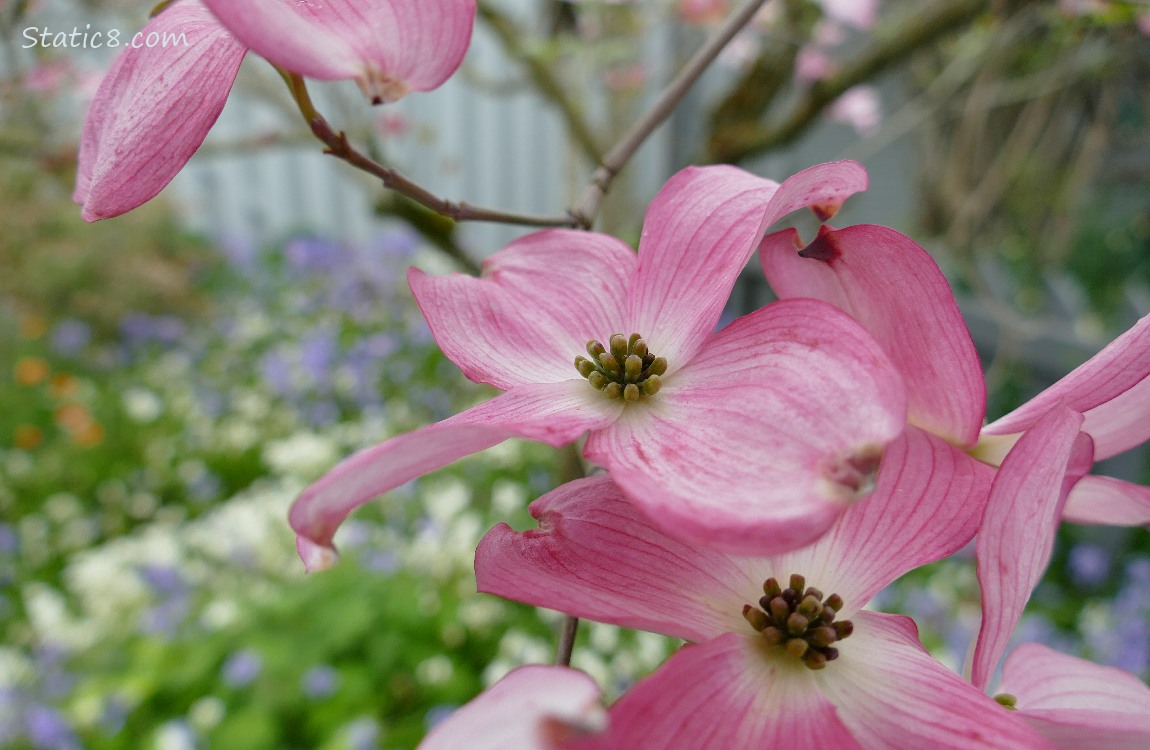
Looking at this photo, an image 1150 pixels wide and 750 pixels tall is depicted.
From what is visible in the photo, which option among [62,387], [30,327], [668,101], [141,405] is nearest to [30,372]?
[62,387]

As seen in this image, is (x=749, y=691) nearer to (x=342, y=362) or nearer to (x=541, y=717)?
(x=541, y=717)

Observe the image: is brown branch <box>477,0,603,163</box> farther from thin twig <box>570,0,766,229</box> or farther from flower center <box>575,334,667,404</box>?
flower center <box>575,334,667,404</box>

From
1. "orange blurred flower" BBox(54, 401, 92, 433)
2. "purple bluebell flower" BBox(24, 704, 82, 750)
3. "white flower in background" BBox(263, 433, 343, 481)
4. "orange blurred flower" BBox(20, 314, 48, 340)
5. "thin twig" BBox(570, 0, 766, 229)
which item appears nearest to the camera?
"thin twig" BBox(570, 0, 766, 229)

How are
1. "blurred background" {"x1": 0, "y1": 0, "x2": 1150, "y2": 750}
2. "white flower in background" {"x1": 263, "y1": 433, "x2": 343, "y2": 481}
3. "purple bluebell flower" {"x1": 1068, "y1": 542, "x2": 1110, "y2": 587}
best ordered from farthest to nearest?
"purple bluebell flower" {"x1": 1068, "y1": 542, "x2": 1110, "y2": 587}
"white flower in background" {"x1": 263, "y1": 433, "x2": 343, "y2": 481}
"blurred background" {"x1": 0, "y1": 0, "x2": 1150, "y2": 750}

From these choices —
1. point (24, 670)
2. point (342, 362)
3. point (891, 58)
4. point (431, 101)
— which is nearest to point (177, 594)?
point (24, 670)

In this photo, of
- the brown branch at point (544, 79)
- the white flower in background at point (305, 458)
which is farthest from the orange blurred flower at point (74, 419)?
the brown branch at point (544, 79)

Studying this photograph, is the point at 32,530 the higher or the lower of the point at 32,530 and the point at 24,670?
the lower

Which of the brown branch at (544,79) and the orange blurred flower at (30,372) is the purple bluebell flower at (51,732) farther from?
the orange blurred flower at (30,372)

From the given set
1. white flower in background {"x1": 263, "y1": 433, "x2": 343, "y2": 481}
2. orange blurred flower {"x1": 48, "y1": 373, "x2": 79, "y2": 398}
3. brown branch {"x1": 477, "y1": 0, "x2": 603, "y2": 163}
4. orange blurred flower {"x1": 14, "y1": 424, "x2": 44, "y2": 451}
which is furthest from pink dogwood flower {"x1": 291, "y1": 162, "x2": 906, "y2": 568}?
orange blurred flower {"x1": 48, "y1": 373, "x2": 79, "y2": 398}
